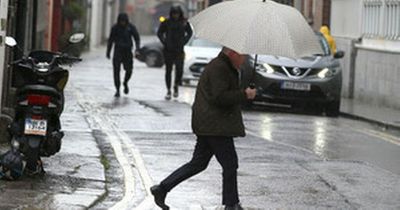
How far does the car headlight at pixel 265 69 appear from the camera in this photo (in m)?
20.7

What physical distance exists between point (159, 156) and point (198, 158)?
3501 mm

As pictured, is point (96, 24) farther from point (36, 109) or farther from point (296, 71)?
point (36, 109)

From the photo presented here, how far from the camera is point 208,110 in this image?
905cm

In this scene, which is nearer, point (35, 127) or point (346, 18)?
point (35, 127)

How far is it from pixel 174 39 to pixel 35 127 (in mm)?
12040

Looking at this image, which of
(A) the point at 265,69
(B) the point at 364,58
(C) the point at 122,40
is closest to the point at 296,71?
(A) the point at 265,69

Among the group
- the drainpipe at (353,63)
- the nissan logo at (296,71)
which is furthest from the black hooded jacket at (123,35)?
the drainpipe at (353,63)

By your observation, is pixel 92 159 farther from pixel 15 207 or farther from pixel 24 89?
pixel 15 207

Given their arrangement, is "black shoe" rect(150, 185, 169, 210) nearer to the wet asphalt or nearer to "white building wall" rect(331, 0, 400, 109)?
the wet asphalt

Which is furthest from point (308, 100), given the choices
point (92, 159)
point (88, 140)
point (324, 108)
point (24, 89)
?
point (24, 89)

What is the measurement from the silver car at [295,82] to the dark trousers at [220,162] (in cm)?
1118

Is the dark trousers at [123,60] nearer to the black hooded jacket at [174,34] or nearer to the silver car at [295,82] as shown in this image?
the black hooded jacket at [174,34]

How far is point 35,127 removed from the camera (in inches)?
414

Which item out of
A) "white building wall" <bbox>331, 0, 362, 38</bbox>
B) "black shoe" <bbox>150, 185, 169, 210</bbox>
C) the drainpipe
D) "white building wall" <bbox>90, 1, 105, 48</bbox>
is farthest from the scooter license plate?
"white building wall" <bbox>90, 1, 105, 48</bbox>
